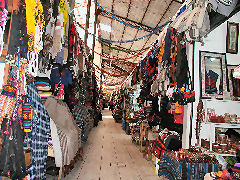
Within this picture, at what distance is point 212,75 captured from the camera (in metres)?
2.95

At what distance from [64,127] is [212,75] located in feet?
8.39

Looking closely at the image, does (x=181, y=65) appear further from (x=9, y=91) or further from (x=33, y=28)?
(x=9, y=91)

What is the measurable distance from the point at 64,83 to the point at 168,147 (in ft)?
7.07

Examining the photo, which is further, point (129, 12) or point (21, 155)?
point (129, 12)

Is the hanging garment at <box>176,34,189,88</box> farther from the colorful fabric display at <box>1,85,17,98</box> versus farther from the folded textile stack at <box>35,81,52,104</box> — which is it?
the colorful fabric display at <box>1,85,17,98</box>

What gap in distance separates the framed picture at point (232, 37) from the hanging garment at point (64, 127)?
9.72 feet

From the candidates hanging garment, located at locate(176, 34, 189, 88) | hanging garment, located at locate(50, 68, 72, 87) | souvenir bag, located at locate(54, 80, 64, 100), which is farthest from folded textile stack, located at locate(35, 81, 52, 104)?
hanging garment, located at locate(176, 34, 189, 88)

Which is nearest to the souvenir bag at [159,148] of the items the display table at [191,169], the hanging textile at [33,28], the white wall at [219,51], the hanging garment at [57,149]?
the display table at [191,169]

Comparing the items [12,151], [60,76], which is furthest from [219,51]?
[12,151]

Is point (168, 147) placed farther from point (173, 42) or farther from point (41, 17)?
point (41, 17)

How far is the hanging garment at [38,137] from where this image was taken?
1937mm

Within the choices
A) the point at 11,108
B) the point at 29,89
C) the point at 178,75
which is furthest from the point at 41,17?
the point at 178,75

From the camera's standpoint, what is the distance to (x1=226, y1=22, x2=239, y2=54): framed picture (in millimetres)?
3078

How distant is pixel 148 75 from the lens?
4449 millimetres
